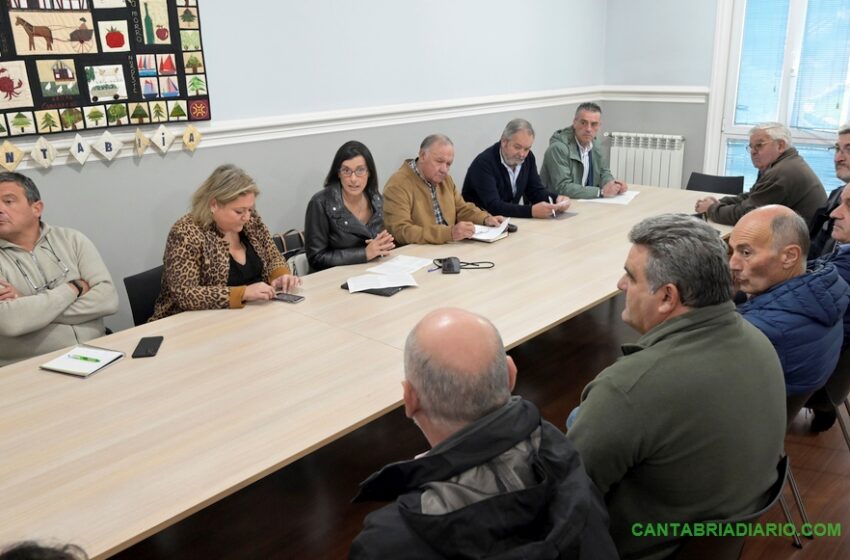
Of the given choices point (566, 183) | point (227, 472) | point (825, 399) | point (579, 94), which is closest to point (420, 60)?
point (566, 183)

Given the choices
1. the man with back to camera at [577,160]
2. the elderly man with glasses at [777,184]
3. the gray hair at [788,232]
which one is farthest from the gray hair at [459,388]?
the man with back to camera at [577,160]

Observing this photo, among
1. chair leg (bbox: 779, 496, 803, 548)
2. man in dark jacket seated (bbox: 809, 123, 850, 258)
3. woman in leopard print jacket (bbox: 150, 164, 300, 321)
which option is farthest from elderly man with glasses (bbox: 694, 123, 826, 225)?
woman in leopard print jacket (bbox: 150, 164, 300, 321)

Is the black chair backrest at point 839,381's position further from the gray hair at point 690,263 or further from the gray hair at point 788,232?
the gray hair at point 690,263

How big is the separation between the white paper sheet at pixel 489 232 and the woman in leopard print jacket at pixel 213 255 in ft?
3.79

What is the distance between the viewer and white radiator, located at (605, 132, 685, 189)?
6.32 m

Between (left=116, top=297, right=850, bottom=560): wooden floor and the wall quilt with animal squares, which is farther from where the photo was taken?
the wall quilt with animal squares

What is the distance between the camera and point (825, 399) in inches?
99.7

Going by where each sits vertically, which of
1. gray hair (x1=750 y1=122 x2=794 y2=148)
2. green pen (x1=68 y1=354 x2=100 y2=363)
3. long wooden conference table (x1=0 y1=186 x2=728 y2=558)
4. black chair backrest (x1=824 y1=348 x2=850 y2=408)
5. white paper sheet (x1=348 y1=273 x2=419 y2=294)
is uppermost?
gray hair (x1=750 y1=122 x2=794 y2=148)

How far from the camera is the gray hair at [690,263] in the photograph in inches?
64.9

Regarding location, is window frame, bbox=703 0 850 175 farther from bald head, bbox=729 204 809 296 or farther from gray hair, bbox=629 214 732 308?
gray hair, bbox=629 214 732 308

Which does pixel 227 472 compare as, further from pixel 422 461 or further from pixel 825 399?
pixel 825 399

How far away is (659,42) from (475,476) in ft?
19.8

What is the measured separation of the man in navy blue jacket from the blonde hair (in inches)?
70.9

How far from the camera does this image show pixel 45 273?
9.12ft
